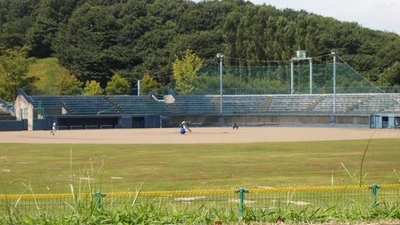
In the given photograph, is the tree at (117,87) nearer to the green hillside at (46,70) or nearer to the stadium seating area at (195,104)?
the stadium seating area at (195,104)

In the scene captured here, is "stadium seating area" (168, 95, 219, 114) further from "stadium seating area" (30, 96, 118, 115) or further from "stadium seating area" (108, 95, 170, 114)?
"stadium seating area" (30, 96, 118, 115)

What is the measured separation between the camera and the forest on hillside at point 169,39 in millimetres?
136750

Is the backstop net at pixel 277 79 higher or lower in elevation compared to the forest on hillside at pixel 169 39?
lower

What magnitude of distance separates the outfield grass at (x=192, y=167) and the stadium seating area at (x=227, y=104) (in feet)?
149

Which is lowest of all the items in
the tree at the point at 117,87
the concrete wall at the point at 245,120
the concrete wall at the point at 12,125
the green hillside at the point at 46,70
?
the concrete wall at the point at 12,125

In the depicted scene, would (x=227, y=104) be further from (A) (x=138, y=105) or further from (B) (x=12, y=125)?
(B) (x=12, y=125)

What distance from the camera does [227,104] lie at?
320ft

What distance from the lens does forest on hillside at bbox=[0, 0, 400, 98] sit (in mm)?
136750

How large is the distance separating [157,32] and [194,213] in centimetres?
16427

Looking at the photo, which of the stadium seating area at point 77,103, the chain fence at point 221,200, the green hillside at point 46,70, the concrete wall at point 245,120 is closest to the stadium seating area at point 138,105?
the stadium seating area at point 77,103

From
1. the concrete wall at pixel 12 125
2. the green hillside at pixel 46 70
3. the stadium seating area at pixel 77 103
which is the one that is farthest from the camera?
the green hillside at pixel 46 70

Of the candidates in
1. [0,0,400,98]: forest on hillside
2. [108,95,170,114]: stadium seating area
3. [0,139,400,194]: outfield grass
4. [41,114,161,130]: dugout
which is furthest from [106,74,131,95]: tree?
[0,139,400,194]: outfield grass

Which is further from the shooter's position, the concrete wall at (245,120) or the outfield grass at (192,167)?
the concrete wall at (245,120)

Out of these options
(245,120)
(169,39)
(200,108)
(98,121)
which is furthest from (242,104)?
(169,39)
